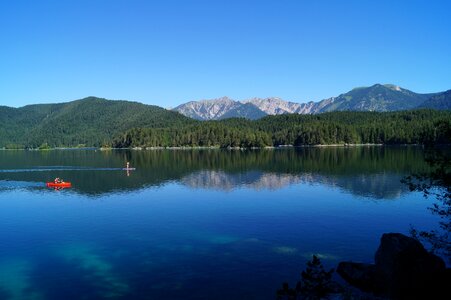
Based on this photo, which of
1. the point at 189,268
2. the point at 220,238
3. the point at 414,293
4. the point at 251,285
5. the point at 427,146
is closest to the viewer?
the point at 414,293

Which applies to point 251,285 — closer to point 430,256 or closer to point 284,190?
point 430,256

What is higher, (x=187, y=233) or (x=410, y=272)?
(x=410, y=272)

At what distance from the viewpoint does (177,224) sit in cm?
5412

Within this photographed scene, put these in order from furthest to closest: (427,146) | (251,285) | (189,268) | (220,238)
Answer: (220,238) < (189,268) < (251,285) < (427,146)

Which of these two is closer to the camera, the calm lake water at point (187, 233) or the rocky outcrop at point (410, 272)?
the rocky outcrop at point (410, 272)

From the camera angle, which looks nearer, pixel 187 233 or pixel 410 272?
pixel 410 272

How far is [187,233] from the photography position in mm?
48812

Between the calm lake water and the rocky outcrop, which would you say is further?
the calm lake water

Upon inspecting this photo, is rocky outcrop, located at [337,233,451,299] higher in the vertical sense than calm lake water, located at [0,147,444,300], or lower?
higher

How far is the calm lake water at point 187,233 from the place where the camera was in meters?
32.6

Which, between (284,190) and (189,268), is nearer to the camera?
(189,268)

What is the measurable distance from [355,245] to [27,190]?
78.8 metres

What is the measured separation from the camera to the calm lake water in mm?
32559

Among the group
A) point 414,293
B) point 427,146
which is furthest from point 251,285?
point 427,146
